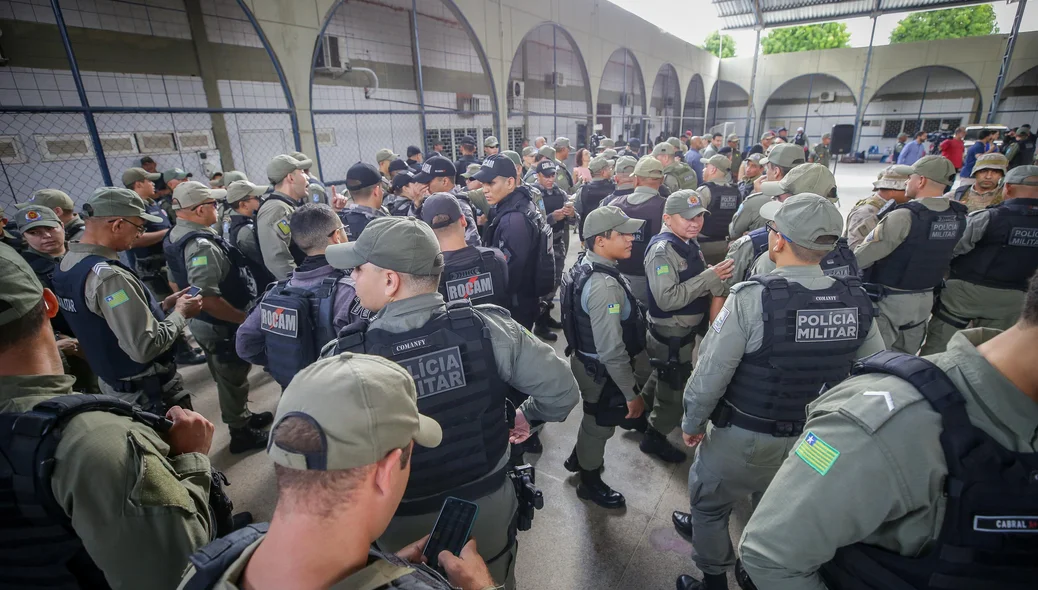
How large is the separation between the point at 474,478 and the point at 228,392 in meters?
2.83

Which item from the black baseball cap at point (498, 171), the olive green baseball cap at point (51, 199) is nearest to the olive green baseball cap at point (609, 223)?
the black baseball cap at point (498, 171)

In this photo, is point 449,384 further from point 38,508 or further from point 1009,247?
point 1009,247

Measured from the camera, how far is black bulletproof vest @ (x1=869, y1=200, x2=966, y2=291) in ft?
Result: 11.3

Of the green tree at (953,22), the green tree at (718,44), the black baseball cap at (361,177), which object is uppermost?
the green tree at (718,44)

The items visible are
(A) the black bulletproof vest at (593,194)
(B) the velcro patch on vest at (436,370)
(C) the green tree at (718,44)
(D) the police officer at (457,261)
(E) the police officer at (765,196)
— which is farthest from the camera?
(C) the green tree at (718,44)

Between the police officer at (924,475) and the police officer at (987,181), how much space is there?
4.86m

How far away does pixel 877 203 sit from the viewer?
4305 mm

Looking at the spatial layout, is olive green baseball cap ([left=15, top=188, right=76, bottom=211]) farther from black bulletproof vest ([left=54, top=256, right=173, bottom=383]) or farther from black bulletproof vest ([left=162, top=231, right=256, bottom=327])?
black bulletproof vest ([left=54, top=256, right=173, bottom=383])

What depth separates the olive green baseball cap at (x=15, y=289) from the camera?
136cm

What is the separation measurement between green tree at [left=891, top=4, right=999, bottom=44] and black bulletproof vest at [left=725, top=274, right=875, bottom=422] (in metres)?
40.7

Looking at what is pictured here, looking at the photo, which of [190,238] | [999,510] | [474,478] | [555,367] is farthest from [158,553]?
→ [190,238]

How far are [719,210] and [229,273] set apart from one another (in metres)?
5.41

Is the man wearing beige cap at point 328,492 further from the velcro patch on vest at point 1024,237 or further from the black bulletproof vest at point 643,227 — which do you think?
the velcro patch on vest at point 1024,237

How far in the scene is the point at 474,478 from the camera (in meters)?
1.81
